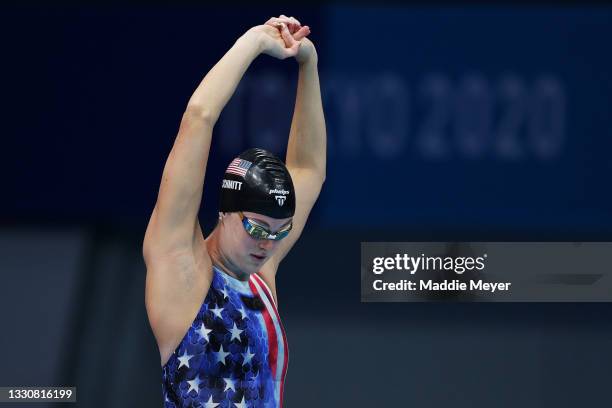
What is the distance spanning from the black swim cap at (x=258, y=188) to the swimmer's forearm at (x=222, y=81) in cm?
17

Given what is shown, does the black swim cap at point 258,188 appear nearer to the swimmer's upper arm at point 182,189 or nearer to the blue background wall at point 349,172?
the swimmer's upper arm at point 182,189

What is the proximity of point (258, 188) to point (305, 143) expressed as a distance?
62cm

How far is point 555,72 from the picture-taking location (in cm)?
615

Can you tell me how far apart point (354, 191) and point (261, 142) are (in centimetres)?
57

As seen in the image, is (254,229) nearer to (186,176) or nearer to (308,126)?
(186,176)

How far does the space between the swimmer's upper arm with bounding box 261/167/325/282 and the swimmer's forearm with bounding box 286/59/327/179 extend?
0.11 feet

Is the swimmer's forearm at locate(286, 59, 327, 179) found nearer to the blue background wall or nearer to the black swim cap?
the black swim cap

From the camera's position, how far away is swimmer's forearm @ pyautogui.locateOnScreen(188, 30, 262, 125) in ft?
10.5

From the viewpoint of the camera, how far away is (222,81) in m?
3.29

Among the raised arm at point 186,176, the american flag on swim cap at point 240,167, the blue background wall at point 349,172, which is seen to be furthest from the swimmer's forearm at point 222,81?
the blue background wall at point 349,172

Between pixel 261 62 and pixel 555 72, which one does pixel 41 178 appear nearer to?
pixel 261 62

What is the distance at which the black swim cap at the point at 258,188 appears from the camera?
3.23 metres

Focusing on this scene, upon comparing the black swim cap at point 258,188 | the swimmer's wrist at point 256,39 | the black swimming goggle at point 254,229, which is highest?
the swimmer's wrist at point 256,39

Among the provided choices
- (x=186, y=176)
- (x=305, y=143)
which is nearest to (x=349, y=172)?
(x=305, y=143)
